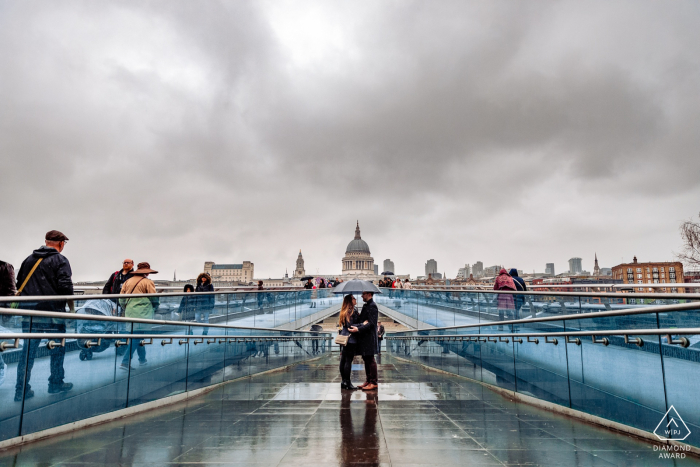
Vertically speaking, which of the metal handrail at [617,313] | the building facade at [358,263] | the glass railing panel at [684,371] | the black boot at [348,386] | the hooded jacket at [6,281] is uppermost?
the building facade at [358,263]

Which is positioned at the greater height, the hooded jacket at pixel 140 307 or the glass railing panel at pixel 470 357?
the hooded jacket at pixel 140 307

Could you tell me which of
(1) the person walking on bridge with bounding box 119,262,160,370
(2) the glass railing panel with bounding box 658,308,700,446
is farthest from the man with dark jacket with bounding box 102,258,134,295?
(2) the glass railing panel with bounding box 658,308,700,446

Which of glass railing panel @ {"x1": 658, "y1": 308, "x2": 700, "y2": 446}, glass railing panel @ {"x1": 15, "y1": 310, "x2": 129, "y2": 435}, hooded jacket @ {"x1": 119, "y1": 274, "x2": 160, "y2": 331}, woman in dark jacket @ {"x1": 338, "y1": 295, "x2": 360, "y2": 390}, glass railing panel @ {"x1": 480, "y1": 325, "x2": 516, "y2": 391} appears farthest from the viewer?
woman in dark jacket @ {"x1": 338, "y1": 295, "x2": 360, "y2": 390}

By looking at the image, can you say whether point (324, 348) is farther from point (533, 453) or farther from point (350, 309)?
point (533, 453)

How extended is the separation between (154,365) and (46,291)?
5.59 ft

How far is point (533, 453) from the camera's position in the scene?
423 centimetres

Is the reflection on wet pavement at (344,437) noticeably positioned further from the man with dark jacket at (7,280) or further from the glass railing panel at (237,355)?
the man with dark jacket at (7,280)

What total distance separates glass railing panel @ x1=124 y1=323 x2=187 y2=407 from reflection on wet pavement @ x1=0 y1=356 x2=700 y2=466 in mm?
377

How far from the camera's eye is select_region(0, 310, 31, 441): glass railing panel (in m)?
4.27

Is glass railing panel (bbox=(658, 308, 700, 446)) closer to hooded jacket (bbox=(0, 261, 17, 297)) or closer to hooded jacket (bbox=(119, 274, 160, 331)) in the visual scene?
hooded jacket (bbox=(119, 274, 160, 331))

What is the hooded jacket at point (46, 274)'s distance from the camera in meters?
6.05

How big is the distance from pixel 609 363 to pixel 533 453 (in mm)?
1634

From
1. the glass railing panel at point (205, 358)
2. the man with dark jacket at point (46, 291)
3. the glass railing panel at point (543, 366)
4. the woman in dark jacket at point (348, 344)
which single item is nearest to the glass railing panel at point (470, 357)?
the glass railing panel at point (543, 366)

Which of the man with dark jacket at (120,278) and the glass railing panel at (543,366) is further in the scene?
the man with dark jacket at (120,278)
